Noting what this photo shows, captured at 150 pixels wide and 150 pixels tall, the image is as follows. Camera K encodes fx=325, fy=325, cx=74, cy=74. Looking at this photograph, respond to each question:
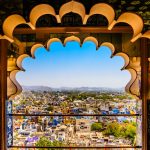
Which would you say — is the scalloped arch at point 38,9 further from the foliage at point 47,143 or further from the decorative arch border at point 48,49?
the foliage at point 47,143

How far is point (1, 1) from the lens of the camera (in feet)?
12.9

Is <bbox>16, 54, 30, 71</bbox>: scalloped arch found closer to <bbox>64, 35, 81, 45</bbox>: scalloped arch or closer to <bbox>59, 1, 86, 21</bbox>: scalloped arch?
<bbox>64, 35, 81, 45</bbox>: scalloped arch

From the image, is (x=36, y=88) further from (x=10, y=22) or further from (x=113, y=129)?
(x=113, y=129)

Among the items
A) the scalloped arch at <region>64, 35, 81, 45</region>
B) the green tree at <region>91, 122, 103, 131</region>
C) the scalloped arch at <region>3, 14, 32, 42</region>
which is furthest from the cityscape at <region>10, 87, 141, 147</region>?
the scalloped arch at <region>3, 14, 32, 42</region>

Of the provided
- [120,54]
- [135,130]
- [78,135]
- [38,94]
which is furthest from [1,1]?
[135,130]

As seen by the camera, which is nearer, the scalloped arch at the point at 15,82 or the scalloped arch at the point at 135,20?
the scalloped arch at the point at 135,20

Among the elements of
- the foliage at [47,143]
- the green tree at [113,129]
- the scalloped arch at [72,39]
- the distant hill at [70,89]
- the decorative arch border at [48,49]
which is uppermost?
the scalloped arch at [72,39]

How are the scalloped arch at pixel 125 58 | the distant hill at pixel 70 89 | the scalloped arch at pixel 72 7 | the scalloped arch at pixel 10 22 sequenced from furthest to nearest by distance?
the distant hill at pixel 70 89
the scalloped arch at pixel 125 58
the scalloped arch at pixel 10 22
the scalloped arch at pixel 72 7

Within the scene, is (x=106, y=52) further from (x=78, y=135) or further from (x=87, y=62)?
(x=78, y=135)

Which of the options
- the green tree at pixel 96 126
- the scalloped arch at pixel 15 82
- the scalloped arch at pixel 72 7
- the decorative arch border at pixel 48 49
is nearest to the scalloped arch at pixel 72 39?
the decorative arch border at pixel 48 49

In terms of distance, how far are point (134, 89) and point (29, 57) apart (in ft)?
4.44

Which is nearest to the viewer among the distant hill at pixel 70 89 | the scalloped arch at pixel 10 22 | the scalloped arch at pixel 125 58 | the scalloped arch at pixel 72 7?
the scalloped arch at pixel 72 7

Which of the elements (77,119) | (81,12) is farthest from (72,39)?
(77,119)

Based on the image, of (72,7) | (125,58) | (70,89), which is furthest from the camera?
(70,89)
